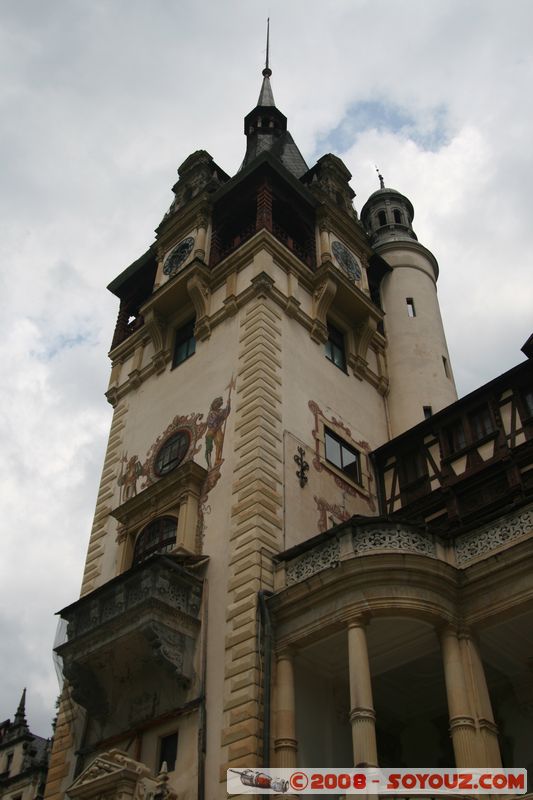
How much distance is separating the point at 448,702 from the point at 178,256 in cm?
2011

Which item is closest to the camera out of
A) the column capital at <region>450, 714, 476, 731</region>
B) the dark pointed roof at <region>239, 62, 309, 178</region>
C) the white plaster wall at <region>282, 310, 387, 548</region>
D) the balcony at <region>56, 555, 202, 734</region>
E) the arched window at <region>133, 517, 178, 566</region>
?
the column capital at <region>450, 714, 476, 731</region>

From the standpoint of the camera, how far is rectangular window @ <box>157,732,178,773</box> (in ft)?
57.6

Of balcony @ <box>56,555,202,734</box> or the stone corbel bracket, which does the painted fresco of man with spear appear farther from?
balcony @ <box>56,555,202,734</box>

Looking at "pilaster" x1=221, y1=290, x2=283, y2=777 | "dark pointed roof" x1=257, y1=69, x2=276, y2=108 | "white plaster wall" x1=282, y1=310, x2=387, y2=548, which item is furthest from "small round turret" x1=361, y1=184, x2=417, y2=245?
"pilaster" x1=221, y1=290, x2=283, y2=777

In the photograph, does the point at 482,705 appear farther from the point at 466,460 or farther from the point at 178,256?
the point at 178,256

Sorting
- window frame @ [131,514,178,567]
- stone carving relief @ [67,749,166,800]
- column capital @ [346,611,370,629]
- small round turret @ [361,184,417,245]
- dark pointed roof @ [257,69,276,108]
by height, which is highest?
dark pointed roof @ [257,69,276,108]

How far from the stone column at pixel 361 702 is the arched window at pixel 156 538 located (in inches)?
273

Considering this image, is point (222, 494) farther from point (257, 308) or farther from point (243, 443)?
point (257, 308)

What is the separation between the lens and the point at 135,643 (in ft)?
61.9

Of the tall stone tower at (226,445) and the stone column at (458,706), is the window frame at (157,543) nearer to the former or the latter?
the tall stone tower at (226,445)

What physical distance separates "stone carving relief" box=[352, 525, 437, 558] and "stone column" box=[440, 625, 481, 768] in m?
1.75

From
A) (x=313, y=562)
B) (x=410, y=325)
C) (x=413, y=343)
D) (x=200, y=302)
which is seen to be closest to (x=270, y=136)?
(x=410, y=325)

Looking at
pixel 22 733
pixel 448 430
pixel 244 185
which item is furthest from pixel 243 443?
pixel 22 733

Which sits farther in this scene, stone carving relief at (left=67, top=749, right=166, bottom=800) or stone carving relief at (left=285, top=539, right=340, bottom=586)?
stone carving relief at (left=285, top=539, right=340, bottom=586)
